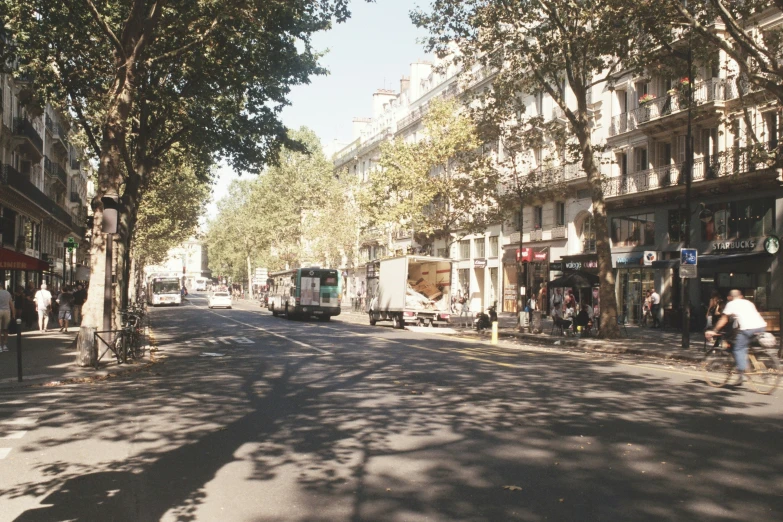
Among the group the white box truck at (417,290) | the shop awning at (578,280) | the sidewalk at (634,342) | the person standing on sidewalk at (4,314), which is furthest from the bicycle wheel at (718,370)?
the white box truck at (417,290)

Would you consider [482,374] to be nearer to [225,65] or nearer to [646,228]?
[225,65]

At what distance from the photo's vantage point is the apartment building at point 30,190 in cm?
3177

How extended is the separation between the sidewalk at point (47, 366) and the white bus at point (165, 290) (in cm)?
4930

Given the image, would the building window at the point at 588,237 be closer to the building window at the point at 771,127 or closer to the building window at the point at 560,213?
the building window at the point at 560,213

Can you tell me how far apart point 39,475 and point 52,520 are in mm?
1495

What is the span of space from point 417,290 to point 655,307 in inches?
436

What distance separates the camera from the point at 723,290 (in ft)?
97.3

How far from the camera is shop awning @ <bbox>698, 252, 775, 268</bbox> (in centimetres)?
2717

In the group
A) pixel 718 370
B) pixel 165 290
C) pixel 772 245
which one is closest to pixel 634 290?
pixel 772 245

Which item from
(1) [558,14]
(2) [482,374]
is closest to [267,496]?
(2) [482,374]

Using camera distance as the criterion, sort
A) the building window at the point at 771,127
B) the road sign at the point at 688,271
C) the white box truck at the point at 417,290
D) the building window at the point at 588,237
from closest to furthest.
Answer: the road sign at the point at 688,271 < the building window at the point at 771,127 < the white box truck at the point at 417,290 < the building window at the point at 588,237

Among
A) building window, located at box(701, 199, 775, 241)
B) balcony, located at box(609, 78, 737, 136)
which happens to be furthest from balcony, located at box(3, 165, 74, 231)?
building window, located at box(701, 199, 775, 241)

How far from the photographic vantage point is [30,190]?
36.5 m

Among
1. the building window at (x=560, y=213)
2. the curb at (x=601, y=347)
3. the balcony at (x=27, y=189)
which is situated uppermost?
the balcony at (x=27, y=189)
